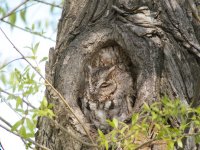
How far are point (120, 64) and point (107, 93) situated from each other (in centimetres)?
15

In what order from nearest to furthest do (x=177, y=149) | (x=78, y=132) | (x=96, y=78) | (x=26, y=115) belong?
(x=26, y=115)
(x=177, y=149)
(x=78, y=132)
(x=96, y=78)

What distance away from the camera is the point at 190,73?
2219 millimetres

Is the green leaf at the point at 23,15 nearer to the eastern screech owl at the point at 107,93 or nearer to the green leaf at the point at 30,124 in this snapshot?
the eastern screech owl at the point at 107,93

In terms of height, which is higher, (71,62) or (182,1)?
(182,1)

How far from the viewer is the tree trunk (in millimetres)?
2141

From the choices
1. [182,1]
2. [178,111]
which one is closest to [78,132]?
[178,111]

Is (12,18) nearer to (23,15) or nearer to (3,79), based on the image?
(23,15)

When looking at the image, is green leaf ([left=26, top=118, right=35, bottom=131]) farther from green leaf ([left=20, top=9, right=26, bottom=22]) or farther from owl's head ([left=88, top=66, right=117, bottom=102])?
owl's head ([left=88, top=66, right=117, bottom=102])

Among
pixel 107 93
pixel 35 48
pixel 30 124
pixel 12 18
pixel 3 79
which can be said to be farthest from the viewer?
pixel 107 93

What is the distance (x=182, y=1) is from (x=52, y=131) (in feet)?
2.74

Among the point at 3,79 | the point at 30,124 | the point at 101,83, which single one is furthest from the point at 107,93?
the point at 30,124

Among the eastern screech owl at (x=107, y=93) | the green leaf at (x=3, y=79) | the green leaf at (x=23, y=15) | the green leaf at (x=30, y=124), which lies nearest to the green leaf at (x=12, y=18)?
the green leaf at (x=23, y=15)

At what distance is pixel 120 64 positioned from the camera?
228 cm

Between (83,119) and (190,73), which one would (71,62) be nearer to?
(83,119)
